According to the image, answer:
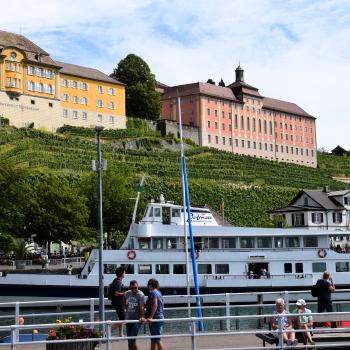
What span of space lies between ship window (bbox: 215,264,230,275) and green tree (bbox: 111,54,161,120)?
7291 cm

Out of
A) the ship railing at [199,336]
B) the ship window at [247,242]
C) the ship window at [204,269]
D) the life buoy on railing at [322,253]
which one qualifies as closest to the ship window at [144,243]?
the ship window at [204,269]

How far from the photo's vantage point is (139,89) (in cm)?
10894

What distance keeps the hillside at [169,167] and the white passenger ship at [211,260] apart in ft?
109

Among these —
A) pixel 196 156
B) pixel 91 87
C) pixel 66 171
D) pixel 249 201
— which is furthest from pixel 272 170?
pixel 66 171

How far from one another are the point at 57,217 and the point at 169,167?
122ft

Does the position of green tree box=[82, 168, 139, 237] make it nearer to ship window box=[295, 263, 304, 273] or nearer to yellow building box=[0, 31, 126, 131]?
ship window box=[295, 263, 304, 273]

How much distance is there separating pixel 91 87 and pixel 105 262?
66.6 m

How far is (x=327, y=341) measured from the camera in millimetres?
16125

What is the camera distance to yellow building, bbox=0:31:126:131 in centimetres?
8894

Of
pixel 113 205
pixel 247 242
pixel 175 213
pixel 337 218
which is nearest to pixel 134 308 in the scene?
pixel 175 213

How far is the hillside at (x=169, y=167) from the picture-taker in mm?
77625

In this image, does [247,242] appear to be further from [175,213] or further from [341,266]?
[341,266]

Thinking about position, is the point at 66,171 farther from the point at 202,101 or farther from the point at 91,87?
the point at 202,101

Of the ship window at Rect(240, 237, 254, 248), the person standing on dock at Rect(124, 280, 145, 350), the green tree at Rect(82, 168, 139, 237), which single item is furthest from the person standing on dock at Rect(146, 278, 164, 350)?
the green tree at Rect(82, 168, 139, 237)
